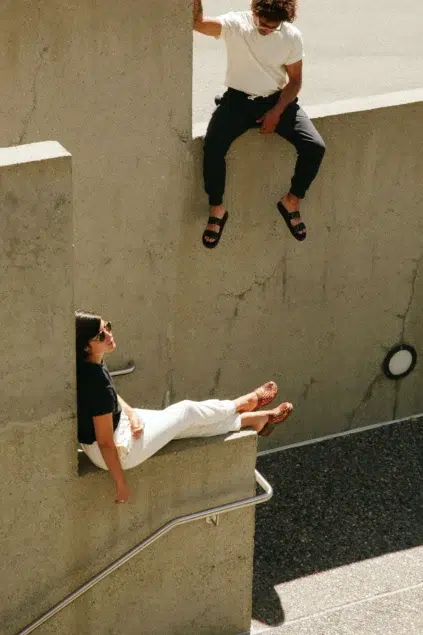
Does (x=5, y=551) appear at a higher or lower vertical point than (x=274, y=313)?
lower

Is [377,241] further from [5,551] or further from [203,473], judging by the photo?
[5,551]

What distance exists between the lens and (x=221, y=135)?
777 cm

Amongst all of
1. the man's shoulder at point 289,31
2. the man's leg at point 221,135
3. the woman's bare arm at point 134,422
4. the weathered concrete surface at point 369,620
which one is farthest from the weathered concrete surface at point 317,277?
the weathered concrete surface at point 369,620

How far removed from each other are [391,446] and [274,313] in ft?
5.16

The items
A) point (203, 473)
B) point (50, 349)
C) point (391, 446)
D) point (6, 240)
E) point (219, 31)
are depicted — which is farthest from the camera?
point (391, 446)

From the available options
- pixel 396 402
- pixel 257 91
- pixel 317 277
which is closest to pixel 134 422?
pixel 257 91

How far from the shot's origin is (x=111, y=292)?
8016 mm

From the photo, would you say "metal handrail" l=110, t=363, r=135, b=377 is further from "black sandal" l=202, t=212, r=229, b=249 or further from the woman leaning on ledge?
the woman leaning on ledge

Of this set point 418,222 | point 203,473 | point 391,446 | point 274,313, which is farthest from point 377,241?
point 203,473

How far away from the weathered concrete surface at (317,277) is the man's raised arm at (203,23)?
735 mm

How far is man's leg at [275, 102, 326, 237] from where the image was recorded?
795 cm

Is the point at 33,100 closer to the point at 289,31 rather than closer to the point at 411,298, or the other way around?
the point at 289,31

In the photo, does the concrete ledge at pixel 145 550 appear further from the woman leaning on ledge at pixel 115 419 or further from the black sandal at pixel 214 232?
the black sandal at pixel 214 232

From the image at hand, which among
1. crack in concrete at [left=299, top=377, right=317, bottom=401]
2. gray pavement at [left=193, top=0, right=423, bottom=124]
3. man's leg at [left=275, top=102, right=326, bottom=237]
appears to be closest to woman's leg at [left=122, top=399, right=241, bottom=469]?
man's leg at [left=275, top=102, right=326, bottom=237]
